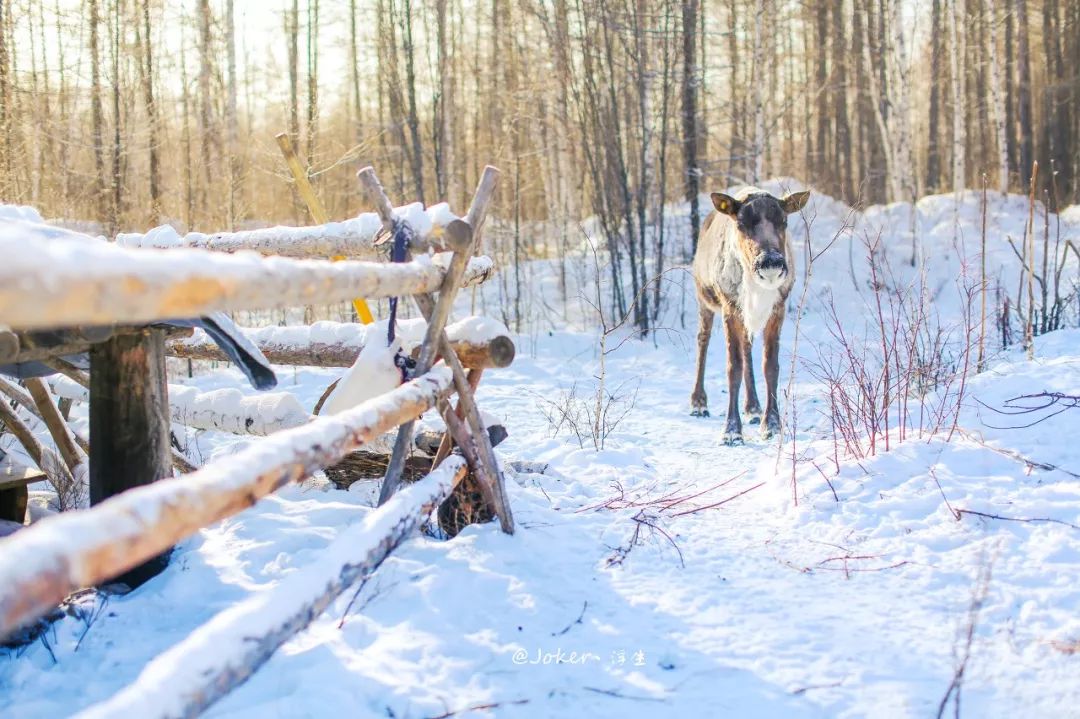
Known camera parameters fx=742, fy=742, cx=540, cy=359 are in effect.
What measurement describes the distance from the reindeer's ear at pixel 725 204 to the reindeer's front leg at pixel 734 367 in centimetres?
89

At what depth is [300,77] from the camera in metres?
19.5

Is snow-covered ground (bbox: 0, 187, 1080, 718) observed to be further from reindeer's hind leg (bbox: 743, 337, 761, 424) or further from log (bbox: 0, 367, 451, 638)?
reindeer's hind leg (bbox: 743, 337, 761, 424)

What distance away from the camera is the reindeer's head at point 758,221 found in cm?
561

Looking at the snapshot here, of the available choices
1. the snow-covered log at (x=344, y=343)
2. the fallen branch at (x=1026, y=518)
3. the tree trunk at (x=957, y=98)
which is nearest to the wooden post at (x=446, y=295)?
the snow-covered log at (x=344, y=343)

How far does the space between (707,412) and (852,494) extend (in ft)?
11.0

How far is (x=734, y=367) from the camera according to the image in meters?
6.21

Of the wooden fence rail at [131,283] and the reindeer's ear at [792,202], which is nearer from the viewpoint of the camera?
the wooden fence rail at [131,283]

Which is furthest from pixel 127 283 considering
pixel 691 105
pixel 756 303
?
pixel 691 105

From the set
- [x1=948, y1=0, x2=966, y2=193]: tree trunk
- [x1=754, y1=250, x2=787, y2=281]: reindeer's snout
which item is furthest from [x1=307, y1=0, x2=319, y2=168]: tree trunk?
[x1=948, y1=0, x2=966, y2=193]: tree trunk

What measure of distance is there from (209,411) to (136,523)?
368cm

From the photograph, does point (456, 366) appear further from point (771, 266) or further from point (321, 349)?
point (771, 266)

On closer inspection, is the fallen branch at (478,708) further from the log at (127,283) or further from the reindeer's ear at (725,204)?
the reindeer's ear at (725,204)

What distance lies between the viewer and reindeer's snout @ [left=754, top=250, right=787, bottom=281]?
5.32 metres

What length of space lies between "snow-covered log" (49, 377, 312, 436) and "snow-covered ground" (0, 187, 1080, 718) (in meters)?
0.42
